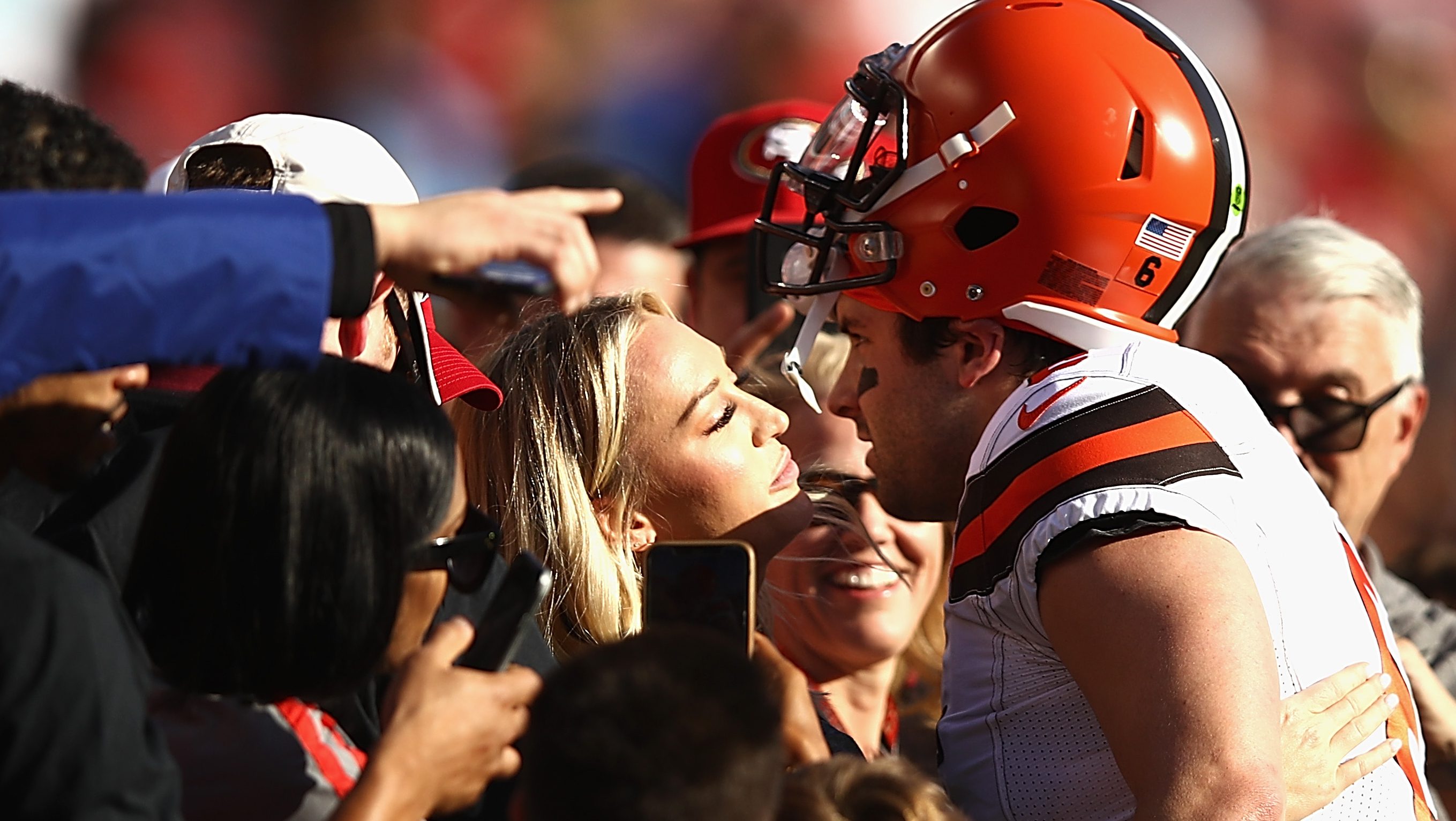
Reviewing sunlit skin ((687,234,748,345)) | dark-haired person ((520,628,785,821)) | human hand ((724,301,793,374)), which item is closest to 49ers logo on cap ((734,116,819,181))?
sunlit skin ((687,234,748,345))

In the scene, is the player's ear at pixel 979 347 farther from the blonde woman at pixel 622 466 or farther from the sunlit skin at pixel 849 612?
the sunlit skin at pixel 849 612

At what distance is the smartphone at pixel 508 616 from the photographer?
5.74 feet

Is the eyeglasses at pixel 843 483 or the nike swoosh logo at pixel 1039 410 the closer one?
the nike swoosh logo at pixel 1039 410

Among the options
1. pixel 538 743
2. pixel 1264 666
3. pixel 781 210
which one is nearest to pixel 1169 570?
pixel 1264 666

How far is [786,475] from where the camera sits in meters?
3.01

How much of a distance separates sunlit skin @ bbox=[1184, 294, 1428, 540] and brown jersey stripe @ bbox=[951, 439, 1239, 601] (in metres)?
1.73

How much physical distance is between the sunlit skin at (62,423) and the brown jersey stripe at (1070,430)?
129cm

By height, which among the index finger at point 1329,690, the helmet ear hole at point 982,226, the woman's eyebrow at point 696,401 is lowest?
the index finger at point 1329,690

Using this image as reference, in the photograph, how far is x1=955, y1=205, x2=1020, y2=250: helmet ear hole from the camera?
9.09 ft

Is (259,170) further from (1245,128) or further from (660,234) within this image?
(1245,128)

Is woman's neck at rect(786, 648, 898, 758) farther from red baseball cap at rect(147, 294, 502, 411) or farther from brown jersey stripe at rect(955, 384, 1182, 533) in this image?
brown jersey stripe at rect(955, 384, 1182, 533)

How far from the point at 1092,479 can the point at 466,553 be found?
3.14ft

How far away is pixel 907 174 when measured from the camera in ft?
9.39

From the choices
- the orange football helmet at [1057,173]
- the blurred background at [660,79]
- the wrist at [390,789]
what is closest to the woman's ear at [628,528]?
the orange football helmet at [1057,173]
